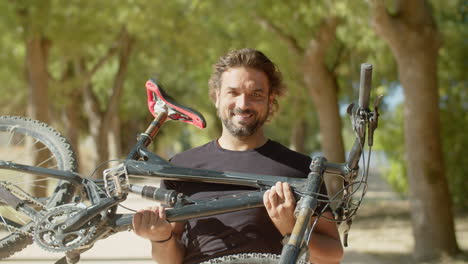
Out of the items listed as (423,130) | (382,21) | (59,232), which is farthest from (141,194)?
(423,130)

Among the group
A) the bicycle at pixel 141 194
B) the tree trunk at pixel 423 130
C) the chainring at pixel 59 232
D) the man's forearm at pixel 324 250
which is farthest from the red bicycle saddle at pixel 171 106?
the tree trunk at pixel 423 130

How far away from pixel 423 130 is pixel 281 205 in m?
6.07

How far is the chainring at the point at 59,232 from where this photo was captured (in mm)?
2387

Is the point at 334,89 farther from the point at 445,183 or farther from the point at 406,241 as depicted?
the point at 445,183

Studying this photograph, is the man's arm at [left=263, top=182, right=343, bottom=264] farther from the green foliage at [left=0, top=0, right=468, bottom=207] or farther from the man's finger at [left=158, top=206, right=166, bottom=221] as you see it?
the green foliage at [left=0, top=0, right=468, bottom=207]

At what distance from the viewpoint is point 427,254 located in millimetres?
7750

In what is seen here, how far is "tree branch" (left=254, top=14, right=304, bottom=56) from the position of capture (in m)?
11.9

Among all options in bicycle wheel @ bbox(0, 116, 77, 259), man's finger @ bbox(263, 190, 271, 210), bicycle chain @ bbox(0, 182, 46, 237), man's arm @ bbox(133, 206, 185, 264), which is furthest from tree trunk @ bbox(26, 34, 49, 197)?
man's finger @ bbox(263, 190, 271, 210)

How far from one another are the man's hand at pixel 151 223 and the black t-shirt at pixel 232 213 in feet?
0.66

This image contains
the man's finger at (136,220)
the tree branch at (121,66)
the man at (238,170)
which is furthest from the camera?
the tree branch at (121,66)

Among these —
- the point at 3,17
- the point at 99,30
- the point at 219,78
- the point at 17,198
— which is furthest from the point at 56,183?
the point at 99,30

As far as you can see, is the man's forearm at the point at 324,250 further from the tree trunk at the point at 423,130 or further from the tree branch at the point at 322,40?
the tree branch at the point at 322,40

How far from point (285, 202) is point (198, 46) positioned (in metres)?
14.6

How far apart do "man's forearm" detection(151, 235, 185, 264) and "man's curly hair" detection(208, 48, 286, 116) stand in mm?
774
